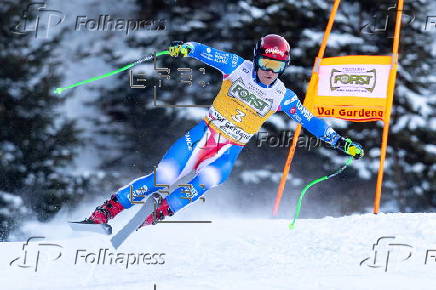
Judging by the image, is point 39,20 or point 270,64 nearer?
point 270,64

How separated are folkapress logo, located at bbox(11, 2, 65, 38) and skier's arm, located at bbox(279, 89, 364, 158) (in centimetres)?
506

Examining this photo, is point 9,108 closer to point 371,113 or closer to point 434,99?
point 371,113

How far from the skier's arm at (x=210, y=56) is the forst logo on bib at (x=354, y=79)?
169 centimetres

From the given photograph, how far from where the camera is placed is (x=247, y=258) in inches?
189

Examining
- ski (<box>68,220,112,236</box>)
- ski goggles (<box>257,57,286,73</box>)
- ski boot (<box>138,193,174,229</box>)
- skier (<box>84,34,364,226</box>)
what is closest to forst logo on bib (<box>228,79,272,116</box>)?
skier (<box>84,34,364,226</box>)

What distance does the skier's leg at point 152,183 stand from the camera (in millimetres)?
4711

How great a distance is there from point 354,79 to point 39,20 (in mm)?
5144

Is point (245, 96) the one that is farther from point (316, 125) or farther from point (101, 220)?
point (101, 220)

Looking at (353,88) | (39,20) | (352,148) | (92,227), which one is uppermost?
(39,20)

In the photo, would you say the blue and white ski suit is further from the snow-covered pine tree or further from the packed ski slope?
the snow-covered pine tree

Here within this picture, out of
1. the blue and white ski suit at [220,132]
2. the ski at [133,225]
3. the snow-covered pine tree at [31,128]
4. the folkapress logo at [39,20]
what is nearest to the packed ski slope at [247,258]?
the ski at [133,225]

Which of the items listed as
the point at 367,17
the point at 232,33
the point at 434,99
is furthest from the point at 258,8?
the point at 434,99

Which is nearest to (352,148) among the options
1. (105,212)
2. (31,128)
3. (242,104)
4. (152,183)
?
(242,104)

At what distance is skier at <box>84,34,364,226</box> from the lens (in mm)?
4719
